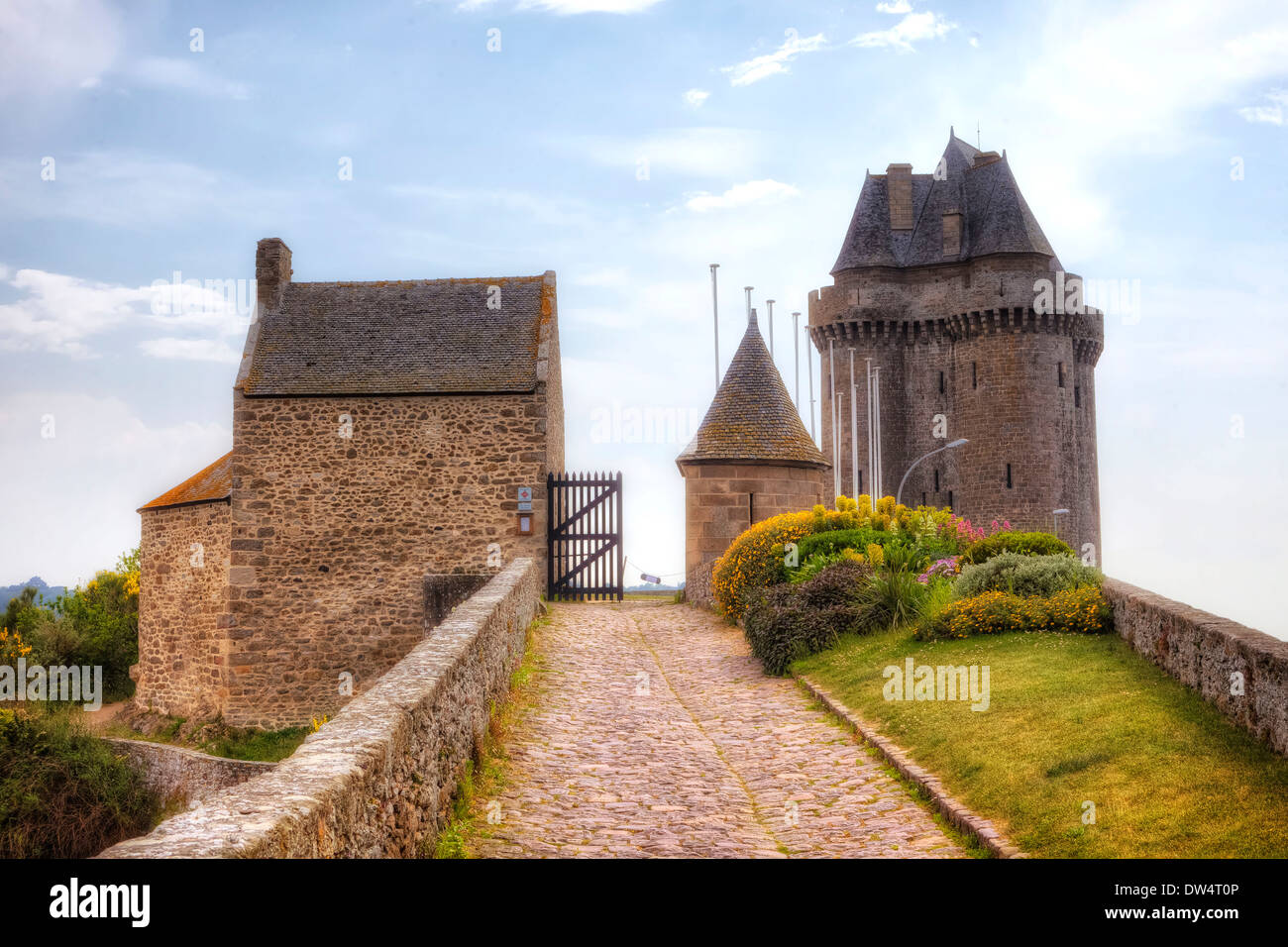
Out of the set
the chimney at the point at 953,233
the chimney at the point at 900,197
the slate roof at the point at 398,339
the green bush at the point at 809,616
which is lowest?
the green bush at the point at 809,616

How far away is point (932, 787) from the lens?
8297 mm

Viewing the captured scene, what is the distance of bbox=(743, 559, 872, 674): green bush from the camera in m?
14.1

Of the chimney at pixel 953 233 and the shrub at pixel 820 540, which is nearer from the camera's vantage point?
the shrub at pixel 820 540

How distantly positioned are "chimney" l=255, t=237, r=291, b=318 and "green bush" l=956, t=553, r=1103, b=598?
16889mm

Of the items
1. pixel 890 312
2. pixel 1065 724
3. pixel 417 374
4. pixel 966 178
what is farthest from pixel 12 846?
pixel 966 178

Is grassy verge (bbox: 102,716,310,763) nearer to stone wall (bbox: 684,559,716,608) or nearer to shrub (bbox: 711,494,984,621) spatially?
stone wall (bbox: 684,559,716,608)

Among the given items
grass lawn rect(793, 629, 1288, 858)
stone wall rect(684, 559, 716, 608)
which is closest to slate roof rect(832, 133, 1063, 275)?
stone wall rect(684, 559, 716, 608)

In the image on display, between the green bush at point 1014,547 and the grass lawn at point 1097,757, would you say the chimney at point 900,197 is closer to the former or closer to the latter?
the green bush at point 1014,547

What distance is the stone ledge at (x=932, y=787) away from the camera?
6904mm

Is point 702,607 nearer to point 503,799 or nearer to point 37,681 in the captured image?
point 503,799

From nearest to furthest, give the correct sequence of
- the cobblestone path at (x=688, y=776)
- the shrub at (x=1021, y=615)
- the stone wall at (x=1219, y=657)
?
the cobblestone path at (x=688, y=776) < the stone wall at (x=1219, y=657) < the shrub at (x=1021, y=615)

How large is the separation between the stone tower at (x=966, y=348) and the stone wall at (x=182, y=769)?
2992 centimetres

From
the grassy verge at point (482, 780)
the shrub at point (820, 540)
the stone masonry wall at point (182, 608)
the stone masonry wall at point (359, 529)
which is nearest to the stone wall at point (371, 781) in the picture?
the grassy verge at point (482, 780)

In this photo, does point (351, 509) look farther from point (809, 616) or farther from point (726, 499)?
point (809, 616)
